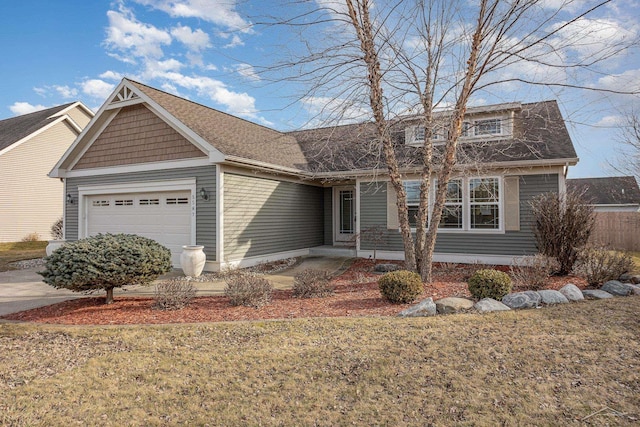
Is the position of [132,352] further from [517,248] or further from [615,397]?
[517,248]

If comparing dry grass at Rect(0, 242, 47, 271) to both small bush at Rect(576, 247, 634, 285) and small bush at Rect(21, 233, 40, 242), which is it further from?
small bush at Rect(576, 247, 634, 285)

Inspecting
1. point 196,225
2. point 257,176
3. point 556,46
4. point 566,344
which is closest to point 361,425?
point 566,344

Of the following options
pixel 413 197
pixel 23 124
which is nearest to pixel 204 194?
pixel 413 197

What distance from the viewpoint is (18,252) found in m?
15.5

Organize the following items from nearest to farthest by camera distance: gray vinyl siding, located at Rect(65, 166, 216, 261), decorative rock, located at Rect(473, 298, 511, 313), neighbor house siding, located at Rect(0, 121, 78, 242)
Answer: decorative rock, located at Rect(473, 298, 511, 313), gray vinyl siding, located at Rect(65, 166, 216, 261), neighbor house siding, located at Rect(0, 121, 78, 242)

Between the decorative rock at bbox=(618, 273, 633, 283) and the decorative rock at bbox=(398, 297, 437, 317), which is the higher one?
the decorative rock at bbox=(618, 273, 633, 283)

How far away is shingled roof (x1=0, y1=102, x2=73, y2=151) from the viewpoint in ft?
61.9

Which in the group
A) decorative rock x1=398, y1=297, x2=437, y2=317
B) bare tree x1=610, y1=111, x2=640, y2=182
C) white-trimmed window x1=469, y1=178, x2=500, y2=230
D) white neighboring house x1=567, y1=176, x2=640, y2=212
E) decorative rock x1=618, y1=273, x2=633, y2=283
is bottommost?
decorative rock x1=398, y1=297, x2=437, y2=317

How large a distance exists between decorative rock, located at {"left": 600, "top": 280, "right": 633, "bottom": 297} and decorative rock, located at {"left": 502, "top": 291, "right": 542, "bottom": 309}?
1.75 metres

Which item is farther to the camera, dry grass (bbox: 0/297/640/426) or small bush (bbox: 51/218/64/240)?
small bush (bbox: 51/218/64/240)

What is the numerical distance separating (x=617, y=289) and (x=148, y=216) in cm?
1219

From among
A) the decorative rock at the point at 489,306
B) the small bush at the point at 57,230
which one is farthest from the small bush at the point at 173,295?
the small bush at the point at 57,230

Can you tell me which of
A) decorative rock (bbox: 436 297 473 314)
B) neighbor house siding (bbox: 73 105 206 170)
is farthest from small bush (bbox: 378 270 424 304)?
neighbor house siding (bbox: 73 105 206 170)

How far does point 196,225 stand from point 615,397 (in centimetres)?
974
